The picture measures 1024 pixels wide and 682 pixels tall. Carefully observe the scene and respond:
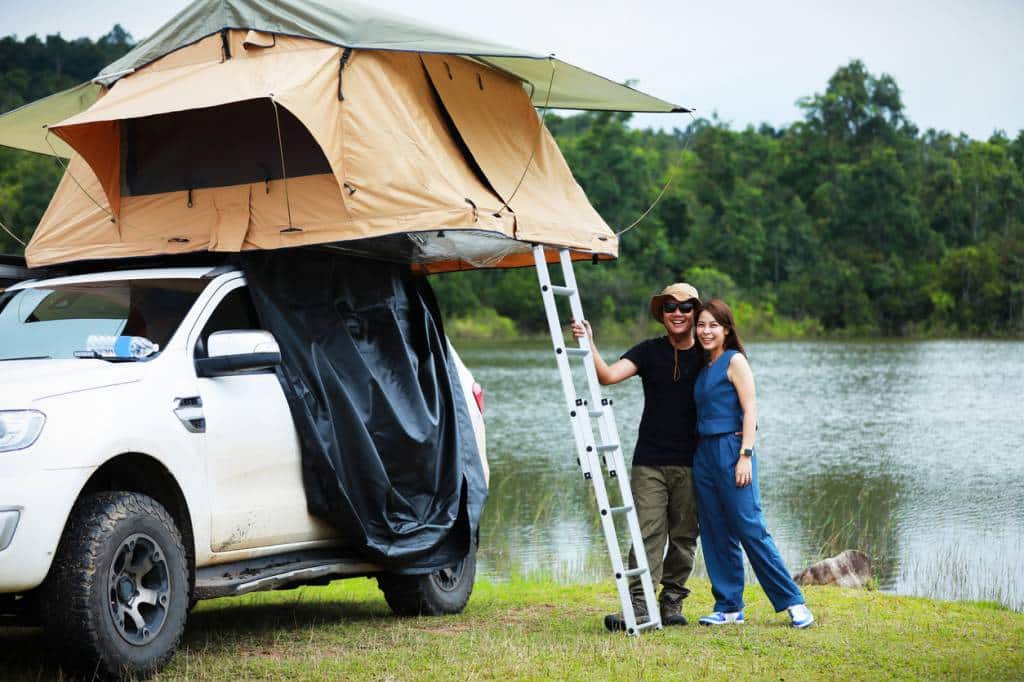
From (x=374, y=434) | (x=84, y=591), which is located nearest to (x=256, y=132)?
(x=374, y=434)

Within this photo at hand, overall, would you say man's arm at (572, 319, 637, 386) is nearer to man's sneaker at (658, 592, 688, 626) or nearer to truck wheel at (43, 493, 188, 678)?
man's sneaker at (658, 592, 688, 626)

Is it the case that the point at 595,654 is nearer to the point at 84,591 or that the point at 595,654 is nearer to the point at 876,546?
the point at 84,591

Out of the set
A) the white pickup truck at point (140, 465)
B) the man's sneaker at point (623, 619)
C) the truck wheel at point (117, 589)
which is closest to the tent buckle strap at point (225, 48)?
the white pickup truck at point (140, 465)

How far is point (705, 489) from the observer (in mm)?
7828

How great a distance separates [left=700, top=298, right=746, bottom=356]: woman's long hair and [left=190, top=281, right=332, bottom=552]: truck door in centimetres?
261

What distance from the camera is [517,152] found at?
890 centimetres

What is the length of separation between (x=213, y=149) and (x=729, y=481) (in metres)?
3.71

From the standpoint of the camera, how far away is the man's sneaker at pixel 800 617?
299 inches

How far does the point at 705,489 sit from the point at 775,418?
65.0ft

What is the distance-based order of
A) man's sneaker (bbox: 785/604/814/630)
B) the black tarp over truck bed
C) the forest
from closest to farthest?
the black tarp over truck bed < man's sneaker (bbox: 785/604/814/630) < the forest

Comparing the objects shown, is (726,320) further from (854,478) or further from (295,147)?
(854,478)

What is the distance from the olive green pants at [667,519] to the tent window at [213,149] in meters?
2.70

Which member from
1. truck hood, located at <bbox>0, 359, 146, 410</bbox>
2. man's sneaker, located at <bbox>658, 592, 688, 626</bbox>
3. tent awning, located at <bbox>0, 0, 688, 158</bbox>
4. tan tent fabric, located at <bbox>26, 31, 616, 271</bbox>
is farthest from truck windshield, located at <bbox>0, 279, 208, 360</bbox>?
man's sneaker, located at <bbox>658, 592, 688, 626</bbox>

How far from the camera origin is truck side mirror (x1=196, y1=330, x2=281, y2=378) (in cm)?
650
